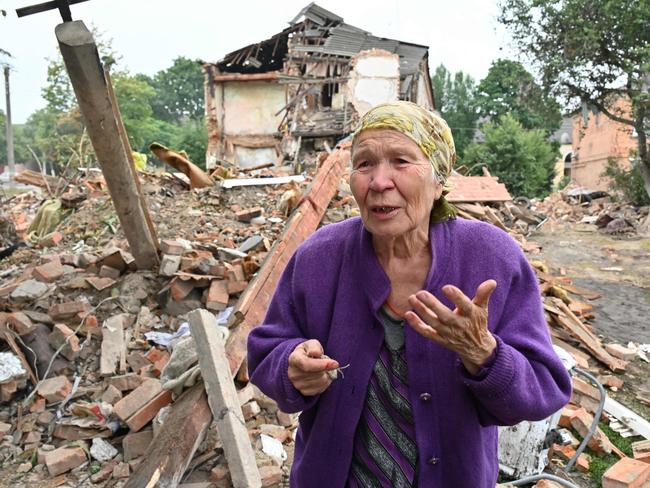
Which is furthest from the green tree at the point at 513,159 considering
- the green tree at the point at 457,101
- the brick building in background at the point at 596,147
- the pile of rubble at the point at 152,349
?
the pile of rubble at the point at 152,349

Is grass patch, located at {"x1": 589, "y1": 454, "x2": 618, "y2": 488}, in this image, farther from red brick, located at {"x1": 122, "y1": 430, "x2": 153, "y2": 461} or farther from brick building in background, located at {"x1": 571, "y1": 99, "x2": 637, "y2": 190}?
brick building in background, located at {"x1": 571, "y1": 99, "x2": 637, "y2": 190}

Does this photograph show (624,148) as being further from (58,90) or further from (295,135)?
(58,90)

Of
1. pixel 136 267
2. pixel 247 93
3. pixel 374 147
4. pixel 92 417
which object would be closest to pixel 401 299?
pixel 374 147

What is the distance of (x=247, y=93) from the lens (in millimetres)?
24281

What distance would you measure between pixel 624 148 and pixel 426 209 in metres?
31.3

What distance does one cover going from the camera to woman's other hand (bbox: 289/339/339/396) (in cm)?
134

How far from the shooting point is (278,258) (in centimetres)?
492

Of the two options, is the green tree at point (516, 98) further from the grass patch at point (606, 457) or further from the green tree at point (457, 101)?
the grass patch at point (606, 457)

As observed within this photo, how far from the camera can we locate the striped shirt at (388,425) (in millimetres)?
1474

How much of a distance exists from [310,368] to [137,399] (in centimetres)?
299

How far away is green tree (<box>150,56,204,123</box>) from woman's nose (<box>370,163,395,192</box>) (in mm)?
71783

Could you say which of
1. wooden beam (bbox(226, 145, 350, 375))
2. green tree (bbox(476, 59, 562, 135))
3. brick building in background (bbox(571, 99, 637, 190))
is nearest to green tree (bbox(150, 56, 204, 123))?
green tree (bbox(476, 59, 562, 135))

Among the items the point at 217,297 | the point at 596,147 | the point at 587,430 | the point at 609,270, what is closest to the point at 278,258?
the point at 217,297

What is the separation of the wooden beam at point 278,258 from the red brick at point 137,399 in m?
0.68
